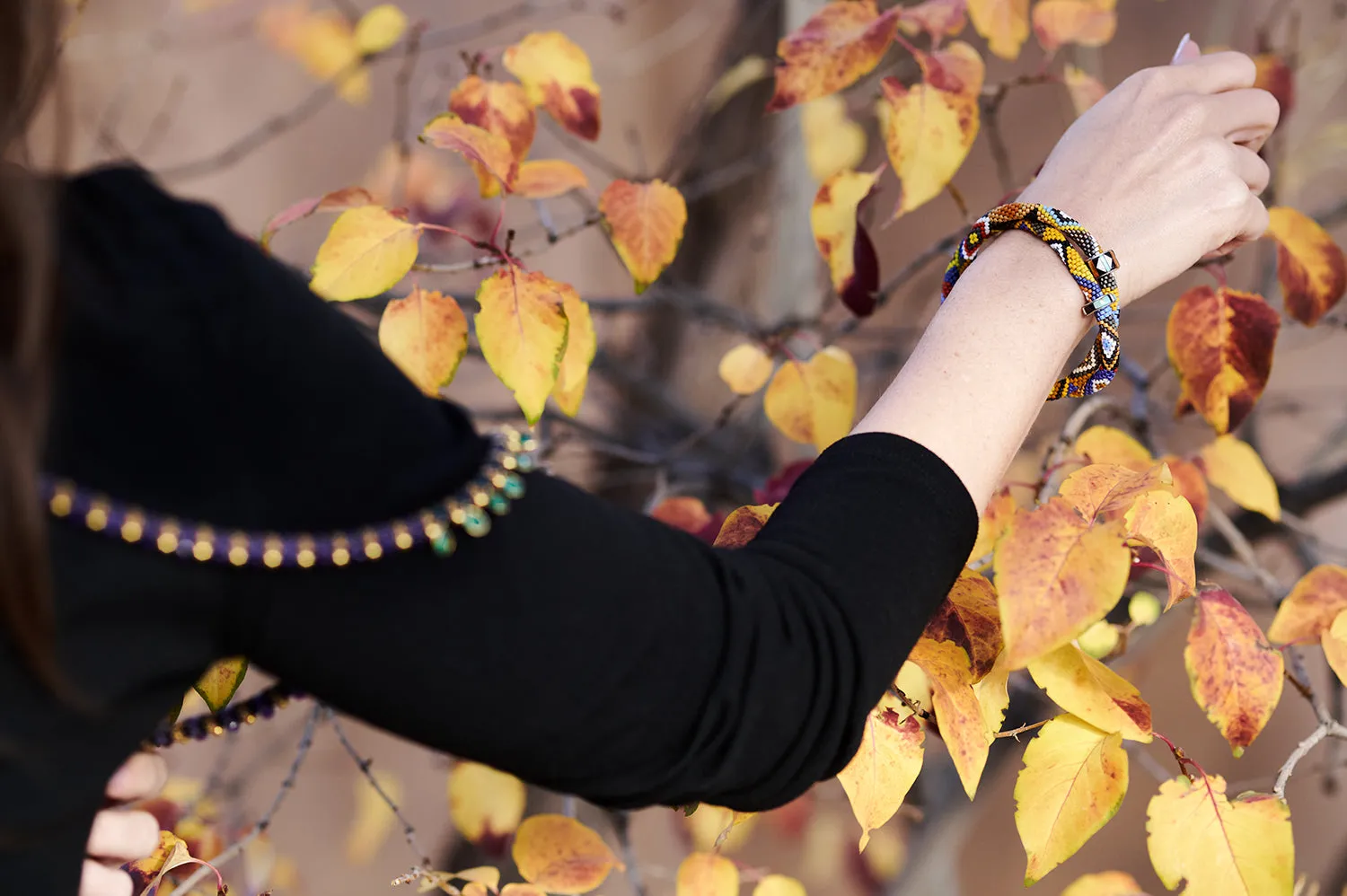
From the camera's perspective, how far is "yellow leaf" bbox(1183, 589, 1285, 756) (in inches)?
19.9

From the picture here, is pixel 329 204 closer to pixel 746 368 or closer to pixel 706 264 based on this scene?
pixel 746 368

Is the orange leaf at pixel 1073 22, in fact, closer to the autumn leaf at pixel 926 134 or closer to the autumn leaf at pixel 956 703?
the autumn leaf at pixel 926 134

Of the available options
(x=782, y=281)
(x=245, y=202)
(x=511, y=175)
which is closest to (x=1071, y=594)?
(x=511, y=175)

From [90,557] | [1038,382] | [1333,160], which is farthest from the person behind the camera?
[1333,160]

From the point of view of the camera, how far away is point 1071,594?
384 millimetres

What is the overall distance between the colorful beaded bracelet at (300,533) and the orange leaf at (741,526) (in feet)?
0.63

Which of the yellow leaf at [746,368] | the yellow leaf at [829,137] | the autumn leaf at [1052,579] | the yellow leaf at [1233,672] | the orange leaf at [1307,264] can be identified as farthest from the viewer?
the yellow leaf at [829,137]

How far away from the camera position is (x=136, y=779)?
17.7 inches

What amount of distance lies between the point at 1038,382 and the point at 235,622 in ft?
1.01

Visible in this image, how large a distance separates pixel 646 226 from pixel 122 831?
16.7 inches

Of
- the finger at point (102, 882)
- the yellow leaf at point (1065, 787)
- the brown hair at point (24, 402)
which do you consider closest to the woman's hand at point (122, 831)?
the finger at point (102, 882)

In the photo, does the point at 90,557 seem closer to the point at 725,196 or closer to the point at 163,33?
the point at 725,196

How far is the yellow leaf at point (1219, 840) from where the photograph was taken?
47cm

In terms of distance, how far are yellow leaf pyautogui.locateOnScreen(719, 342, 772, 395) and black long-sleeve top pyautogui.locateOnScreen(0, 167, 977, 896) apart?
0.36m
